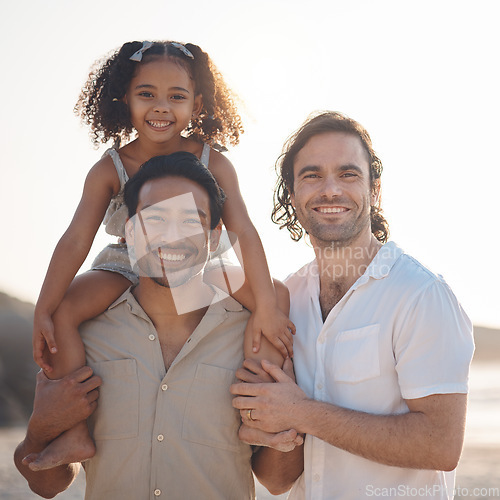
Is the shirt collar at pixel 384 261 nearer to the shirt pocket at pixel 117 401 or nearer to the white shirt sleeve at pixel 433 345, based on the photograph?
the white shirt sleeve at pixel 433 345

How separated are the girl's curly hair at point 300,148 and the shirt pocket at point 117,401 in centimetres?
169

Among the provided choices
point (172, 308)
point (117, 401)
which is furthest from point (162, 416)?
point (172, 308)

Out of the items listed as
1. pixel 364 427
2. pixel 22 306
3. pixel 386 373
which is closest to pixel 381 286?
pixel 386 373

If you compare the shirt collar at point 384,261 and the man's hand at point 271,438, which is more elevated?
the shirt collar at point 384,261

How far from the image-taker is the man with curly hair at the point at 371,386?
2.83 metres

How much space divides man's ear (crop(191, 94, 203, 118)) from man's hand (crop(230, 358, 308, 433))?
1774 mm

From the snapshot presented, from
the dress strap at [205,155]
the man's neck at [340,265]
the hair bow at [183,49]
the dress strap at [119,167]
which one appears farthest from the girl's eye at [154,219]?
the hair bow at [183,49]

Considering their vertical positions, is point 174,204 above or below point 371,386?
above

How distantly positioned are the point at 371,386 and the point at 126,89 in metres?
2.29

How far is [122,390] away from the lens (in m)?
2.97

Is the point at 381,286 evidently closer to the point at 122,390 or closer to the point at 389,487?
the point at 389,487

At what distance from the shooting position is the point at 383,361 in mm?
3006

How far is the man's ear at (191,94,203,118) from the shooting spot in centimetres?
399

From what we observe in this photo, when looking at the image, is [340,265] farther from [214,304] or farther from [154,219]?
[154,219]
